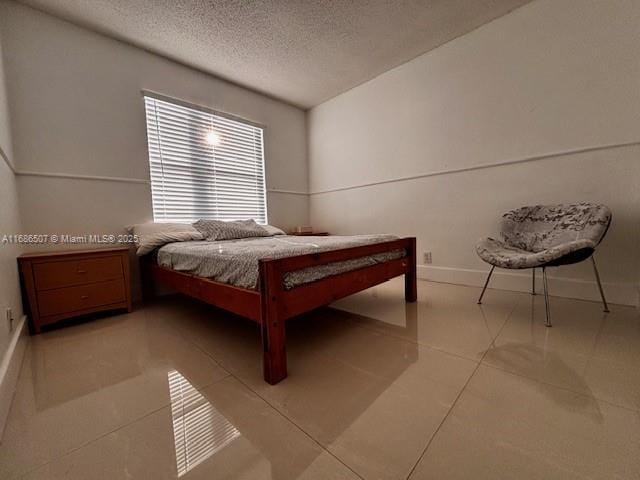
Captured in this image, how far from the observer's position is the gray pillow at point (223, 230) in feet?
8.14

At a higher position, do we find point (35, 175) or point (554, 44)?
point (554, 44)

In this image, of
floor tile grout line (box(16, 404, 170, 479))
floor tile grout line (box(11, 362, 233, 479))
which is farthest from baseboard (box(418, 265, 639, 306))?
floor tile grout line (box(16, 404, 170, 479))

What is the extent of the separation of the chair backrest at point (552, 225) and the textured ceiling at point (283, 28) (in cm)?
178

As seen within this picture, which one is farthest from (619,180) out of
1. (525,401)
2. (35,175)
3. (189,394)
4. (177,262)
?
(35,175)

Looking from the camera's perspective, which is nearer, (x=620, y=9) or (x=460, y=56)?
(x=620, y=9)

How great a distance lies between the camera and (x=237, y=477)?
2.30ft

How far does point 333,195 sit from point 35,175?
3.06 metres

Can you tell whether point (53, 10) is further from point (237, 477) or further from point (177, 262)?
point (237, 477)

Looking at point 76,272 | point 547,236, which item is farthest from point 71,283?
point 547,236

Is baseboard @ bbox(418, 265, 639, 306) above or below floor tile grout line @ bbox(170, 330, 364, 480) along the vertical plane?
above

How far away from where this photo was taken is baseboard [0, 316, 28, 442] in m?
0.94

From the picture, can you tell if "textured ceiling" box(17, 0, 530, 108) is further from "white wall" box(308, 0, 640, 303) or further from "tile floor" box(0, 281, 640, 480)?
"tile floor" box(0, 281, 640, 480)

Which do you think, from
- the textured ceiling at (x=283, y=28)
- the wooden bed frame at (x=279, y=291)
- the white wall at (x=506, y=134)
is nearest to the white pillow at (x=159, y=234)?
the wooden bed frame at (x=279, y=291)

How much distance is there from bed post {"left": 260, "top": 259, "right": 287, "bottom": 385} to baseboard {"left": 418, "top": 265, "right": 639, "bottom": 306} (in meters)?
2.23
